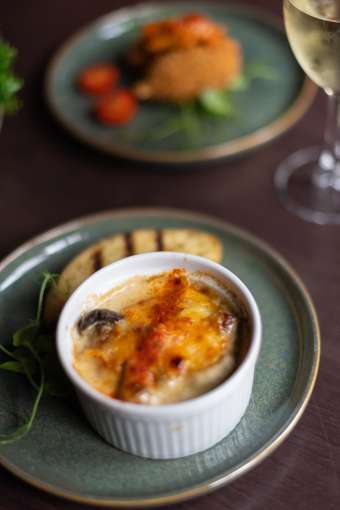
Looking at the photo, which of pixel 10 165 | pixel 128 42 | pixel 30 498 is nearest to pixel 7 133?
pixel 10 165

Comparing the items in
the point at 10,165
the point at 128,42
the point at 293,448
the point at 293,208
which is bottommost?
the point at 293,448

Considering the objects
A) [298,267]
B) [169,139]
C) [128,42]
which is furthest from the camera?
[128,42]

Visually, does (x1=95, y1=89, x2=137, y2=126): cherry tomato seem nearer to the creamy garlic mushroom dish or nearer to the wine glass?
the wine glass

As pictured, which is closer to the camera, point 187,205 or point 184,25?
point 187,205

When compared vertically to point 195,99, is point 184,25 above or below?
above

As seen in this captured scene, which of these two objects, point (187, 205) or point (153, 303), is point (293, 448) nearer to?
point (153, 303)

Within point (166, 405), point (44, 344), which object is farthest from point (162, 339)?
point (44, 344)

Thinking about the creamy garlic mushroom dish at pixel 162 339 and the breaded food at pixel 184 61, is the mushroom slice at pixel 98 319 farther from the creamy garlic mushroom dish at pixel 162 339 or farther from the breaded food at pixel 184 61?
the breaded food at pixel 184 61

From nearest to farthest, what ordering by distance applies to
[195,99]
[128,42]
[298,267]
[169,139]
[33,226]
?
[298,267], [33,226], [169,139], [195,99], [128,42]
